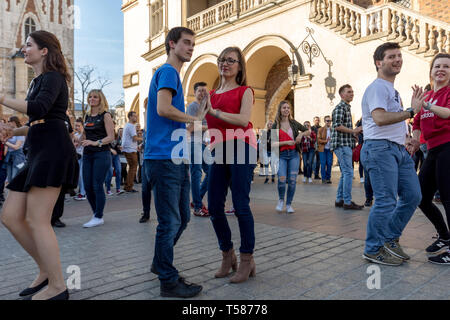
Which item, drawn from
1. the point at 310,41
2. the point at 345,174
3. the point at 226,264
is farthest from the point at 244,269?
the point at 310,41

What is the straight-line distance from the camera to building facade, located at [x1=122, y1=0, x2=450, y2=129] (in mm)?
10547

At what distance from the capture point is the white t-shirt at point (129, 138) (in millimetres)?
9094

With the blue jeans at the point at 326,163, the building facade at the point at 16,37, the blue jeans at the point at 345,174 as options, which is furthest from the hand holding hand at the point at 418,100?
the building facade at the point at 16,37

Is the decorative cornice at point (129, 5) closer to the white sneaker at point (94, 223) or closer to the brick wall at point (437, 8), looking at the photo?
the brick wall at point (437, 8)

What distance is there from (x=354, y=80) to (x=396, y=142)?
952 centimetres

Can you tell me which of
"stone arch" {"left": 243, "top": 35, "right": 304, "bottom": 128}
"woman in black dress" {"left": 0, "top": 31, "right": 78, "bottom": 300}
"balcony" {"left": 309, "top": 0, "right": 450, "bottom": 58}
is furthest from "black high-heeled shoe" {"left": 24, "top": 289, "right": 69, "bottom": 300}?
"stone arch" {"left": 243, "top": 35, "right": 304, "bottom": 128}

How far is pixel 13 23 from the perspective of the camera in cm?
3403

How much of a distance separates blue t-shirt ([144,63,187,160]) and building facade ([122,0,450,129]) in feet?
31.2

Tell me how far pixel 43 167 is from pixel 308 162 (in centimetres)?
973

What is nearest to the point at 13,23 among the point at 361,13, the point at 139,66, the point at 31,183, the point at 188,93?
the point at 139,66

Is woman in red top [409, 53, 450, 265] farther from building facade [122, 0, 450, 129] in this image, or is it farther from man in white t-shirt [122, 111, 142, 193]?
building facade [122, 0, 450, 129]

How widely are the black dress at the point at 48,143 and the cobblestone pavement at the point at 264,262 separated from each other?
0.87m

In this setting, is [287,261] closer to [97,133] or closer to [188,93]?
[97,133]
